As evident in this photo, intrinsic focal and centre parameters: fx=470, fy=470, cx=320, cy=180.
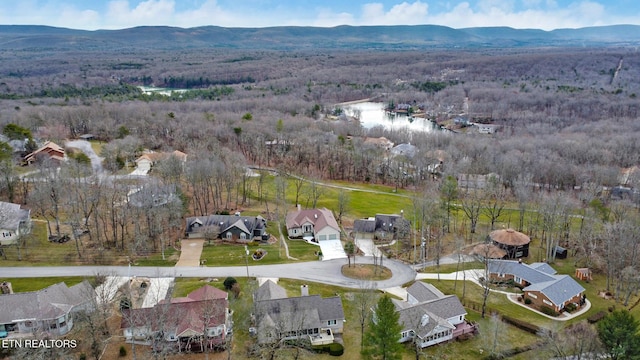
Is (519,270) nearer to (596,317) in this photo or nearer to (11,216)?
(596,317)

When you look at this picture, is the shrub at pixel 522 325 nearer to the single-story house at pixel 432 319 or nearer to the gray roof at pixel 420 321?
the single-story house at pixel 432 319

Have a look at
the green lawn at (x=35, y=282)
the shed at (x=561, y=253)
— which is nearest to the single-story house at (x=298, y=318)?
the green lawn at (x=35, y=282)

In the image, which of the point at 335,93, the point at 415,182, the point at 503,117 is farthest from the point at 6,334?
the point at 335,93

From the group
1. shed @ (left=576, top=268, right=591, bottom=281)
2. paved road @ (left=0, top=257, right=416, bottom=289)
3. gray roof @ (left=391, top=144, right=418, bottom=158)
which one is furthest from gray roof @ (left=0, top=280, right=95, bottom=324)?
gray roof @ (left=391, top=144, right=418, bottom=158)

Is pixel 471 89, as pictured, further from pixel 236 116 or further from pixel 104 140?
pixel 104 140

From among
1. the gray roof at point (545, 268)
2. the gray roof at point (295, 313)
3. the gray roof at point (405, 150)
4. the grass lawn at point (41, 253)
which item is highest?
the gray roof at point (405, 150)

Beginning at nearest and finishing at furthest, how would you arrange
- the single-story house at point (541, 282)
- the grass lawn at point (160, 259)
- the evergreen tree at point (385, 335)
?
the evergreen tree at point (385, 335)
the single-story house at point (541, 282)
the grass lawn at point (160, 259)

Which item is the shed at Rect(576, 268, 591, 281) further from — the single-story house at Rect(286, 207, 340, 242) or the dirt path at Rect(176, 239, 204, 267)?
the dirt path at Rect(176, 239, 204, 267)
